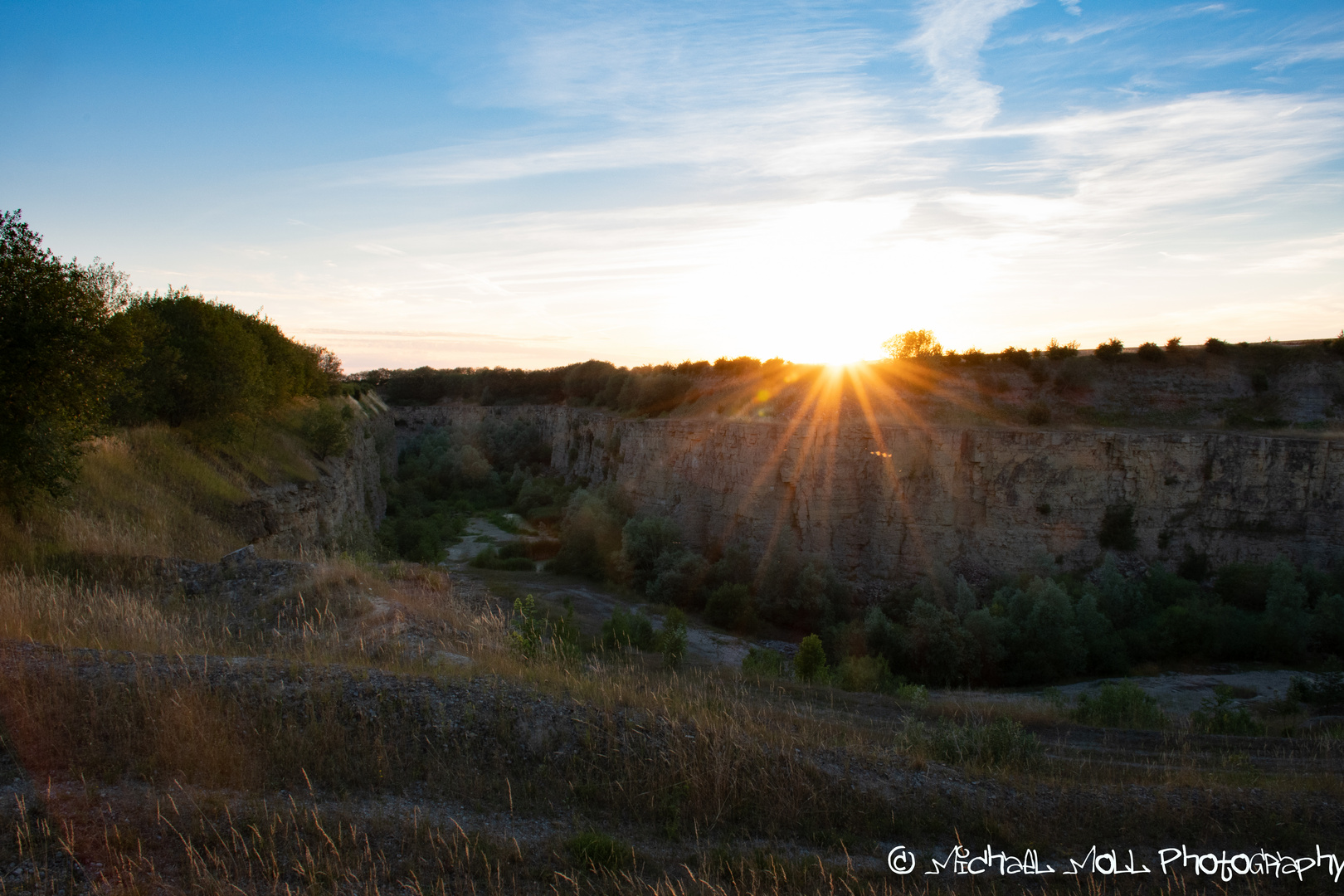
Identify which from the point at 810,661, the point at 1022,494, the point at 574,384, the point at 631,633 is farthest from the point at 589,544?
the point at 574,384

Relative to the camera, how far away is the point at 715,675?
394 inches

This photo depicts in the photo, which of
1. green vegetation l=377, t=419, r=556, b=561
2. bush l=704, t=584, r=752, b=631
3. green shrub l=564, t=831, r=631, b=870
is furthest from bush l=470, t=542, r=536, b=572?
green shrub l=564, t=831, r=631, b=870

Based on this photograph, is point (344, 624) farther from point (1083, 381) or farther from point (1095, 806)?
point (1083, 381)

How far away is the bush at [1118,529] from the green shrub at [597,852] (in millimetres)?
22492

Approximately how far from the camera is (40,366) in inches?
341

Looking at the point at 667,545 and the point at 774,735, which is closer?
the point at 774,735

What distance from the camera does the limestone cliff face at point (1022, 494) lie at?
69.5 feet

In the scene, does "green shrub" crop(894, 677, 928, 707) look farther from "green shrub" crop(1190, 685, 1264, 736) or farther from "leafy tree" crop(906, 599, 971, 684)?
"leafy tree" crop(906, 599, 971, 684)

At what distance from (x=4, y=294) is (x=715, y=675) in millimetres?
10598

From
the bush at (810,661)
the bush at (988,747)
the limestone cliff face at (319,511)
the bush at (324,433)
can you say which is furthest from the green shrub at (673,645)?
the bush at (324,433)

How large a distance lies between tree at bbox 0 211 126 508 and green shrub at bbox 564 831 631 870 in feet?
29.9

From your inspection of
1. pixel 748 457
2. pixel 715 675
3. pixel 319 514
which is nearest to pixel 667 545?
pixel 748 457

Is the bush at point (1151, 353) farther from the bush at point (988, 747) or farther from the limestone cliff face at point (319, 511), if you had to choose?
the limestone cliff face at point (319, 511)

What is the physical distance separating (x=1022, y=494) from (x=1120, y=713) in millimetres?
12937
